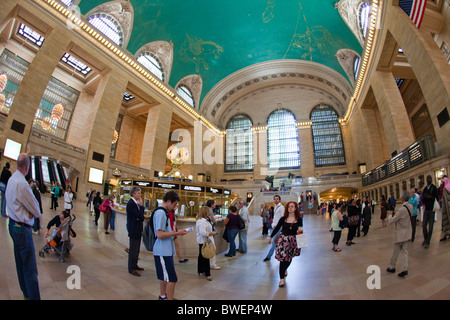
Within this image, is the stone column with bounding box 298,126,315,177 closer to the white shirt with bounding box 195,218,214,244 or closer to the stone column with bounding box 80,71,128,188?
the stone column with bounding box 80,71,128,188

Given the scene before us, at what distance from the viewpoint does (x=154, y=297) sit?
9.37 ft

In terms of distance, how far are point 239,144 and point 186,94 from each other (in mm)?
12069

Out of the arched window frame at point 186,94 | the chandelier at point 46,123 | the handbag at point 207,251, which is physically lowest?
the handbag at point 207,251

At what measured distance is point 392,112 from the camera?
14.8 m

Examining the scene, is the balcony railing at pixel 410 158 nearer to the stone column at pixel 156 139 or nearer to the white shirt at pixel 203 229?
the white shirt at pixel 203 229

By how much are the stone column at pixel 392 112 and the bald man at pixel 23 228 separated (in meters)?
17.7

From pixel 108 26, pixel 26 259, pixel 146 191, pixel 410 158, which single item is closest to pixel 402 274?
pixel 26 259

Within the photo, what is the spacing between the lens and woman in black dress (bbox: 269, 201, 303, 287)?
3322mm

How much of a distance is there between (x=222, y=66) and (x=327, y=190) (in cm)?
2020

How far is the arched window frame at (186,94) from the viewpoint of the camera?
27.2 m

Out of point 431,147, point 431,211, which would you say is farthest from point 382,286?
point 431,147

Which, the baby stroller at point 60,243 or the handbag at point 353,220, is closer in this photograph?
the baby stroller at point 60,243

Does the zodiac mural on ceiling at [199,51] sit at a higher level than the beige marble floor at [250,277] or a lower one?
higher

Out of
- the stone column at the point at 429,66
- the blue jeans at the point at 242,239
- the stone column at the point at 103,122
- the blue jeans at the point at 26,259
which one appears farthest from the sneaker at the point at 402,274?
the stone column at the point at 103,122
